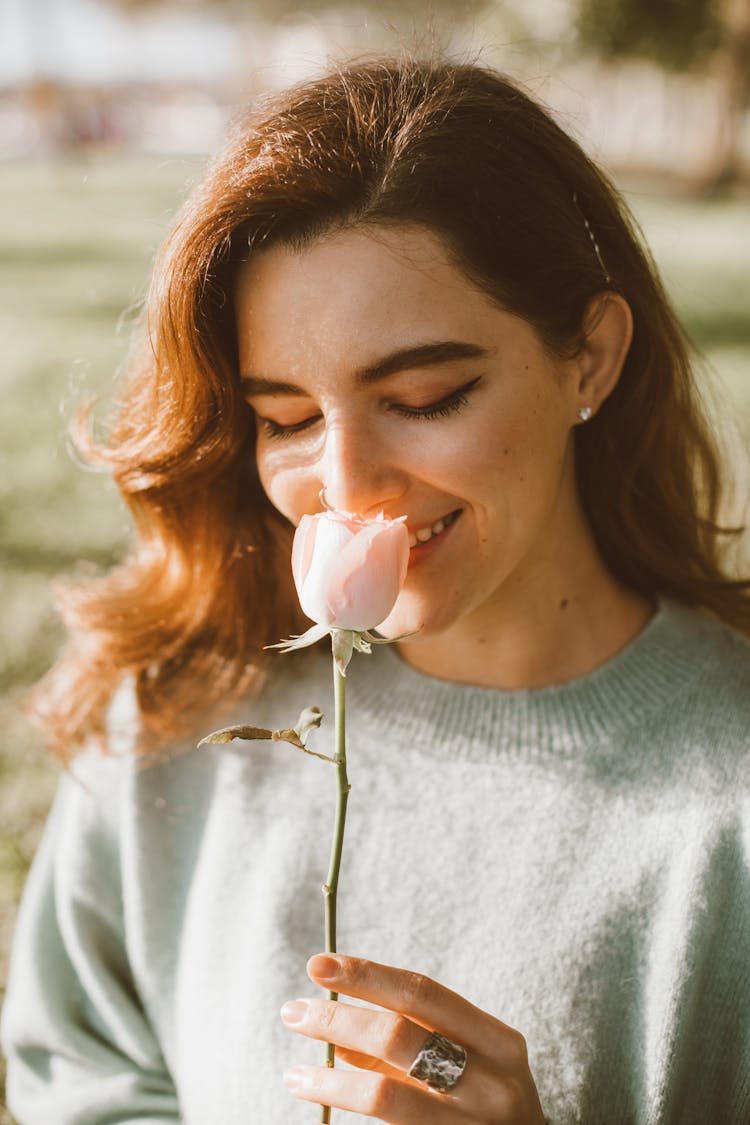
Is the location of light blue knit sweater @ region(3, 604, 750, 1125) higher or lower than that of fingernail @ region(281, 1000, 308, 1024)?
lower

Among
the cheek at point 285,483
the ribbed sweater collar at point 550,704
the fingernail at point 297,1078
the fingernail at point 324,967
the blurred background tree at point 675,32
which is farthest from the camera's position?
the blurred background tree at point 675,32

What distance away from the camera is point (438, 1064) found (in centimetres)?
120

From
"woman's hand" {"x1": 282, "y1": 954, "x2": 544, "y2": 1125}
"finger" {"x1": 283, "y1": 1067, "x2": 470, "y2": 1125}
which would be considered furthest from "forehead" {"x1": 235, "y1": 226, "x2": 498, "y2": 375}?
"finger" {"x1": 283, "y1": 1067, "x2": 470, "y2": 1125}

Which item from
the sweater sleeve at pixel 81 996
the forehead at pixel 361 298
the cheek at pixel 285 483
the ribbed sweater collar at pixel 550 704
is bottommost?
the sweater sleeve at pixel 81 996

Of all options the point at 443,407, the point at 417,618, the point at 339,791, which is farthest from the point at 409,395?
the point at 339,791

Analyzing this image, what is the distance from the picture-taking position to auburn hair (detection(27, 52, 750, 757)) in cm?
142

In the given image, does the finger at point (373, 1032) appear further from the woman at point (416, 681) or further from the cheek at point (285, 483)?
the cheek at point (285, 483)

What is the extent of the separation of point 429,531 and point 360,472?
0.41 ft

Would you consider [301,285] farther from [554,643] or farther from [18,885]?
[18,885]

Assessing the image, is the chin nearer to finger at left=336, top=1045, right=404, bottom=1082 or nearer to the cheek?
the cheek

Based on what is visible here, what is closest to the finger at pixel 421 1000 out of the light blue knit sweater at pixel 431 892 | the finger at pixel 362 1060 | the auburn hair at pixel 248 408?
the finger at pixel 362 1060

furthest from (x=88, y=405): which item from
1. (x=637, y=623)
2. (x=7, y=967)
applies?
(x=7, y=967)

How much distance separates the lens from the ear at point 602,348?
159 cm

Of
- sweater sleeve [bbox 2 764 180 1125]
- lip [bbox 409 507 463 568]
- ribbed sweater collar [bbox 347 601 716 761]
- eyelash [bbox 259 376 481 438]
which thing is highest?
eyelash [bbox 259 376 481 438]
